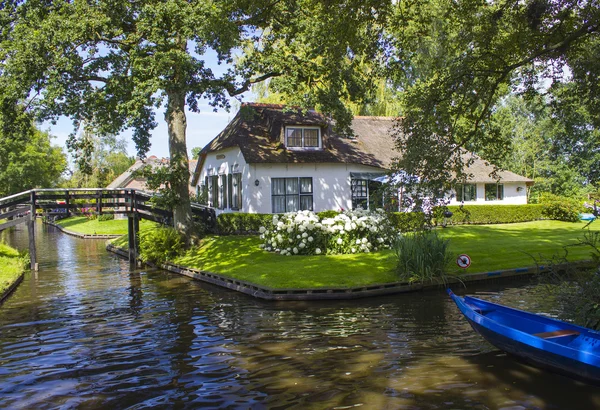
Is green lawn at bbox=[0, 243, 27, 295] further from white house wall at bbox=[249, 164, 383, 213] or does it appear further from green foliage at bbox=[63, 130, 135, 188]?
white house wall at bbox=[249, 164, 383, 213]

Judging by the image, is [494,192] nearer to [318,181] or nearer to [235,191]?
[318,181]

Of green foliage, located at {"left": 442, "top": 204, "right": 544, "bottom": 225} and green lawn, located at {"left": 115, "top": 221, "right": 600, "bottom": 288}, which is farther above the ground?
green foliage, located at {"left": 442, "top": 204, "right": 544, "bottom": 225}

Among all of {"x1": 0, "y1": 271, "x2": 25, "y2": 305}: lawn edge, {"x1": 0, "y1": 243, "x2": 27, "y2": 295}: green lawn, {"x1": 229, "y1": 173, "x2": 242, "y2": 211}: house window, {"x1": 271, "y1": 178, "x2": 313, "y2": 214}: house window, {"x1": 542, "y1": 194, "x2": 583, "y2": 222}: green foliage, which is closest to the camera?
{"x1": 0, "y1": 271, "x2": 25, "y2": 305}: lawn edge

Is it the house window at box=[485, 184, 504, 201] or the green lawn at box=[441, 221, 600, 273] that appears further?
the house window at box=[485, 184, 504, 201]

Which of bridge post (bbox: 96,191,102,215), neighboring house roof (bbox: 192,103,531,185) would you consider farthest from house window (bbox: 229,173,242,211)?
bridge post (bbox: 96,191,102,215)

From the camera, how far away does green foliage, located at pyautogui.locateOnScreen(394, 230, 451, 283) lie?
15.2 m

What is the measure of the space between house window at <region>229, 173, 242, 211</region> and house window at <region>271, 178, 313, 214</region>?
6.74ft

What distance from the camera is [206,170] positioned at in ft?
116

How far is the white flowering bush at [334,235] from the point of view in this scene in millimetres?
19547

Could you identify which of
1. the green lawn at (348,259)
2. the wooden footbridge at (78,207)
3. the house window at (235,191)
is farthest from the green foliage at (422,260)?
the house window at (235,191)

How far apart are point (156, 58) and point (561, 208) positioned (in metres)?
26.5

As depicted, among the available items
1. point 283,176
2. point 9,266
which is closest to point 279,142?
point 283,176

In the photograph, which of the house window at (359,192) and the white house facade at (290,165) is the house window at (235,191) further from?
the house window at (359,192)

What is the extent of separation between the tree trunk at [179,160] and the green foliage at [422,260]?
35.7ft
